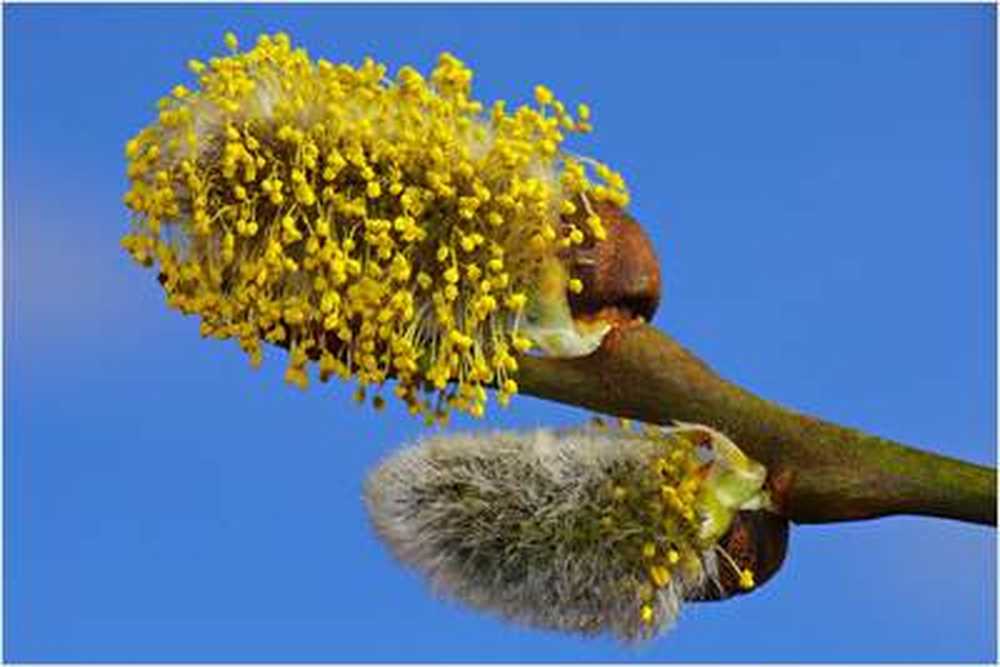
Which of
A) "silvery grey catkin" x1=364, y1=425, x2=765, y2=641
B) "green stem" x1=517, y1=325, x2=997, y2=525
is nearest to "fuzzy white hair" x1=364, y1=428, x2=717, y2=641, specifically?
"silvery grey catkin" x1=364, y1=425, x2=765, y2=641

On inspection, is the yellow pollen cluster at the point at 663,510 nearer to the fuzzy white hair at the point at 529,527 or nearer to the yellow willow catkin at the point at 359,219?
the fuzzy white hair at the point at 529,527

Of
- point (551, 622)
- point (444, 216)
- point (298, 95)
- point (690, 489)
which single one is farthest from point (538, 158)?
point (551, 622)

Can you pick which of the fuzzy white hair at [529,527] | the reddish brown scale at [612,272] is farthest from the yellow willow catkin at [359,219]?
the fuzzy white hair at [529,527]

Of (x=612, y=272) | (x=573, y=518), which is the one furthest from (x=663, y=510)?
(x=612, y=272)

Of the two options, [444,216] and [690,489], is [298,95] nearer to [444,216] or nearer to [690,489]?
[444,216]

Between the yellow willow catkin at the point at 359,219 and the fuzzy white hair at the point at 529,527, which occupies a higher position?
the yellow willow catkin at the point at 359,219

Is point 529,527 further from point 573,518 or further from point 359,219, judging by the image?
point 359,219

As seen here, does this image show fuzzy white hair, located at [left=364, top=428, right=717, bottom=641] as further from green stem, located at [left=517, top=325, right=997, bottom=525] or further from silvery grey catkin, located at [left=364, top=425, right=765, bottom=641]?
green stem, located at [left=517, top=325, right=997, bottom=525]

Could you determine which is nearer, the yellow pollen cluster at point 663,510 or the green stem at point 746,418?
the green stem at point 746,418
